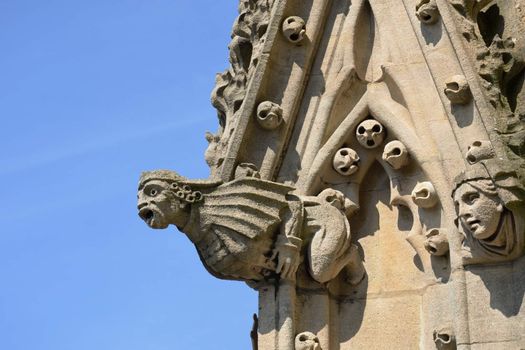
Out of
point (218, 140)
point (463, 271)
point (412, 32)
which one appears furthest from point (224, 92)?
point (463, 271)

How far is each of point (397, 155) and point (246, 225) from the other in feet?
4.56

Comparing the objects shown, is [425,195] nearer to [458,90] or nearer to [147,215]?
[458,90]

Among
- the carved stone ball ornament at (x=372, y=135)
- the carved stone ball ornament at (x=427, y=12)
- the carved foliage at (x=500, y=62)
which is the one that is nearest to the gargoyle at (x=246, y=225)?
the carved stone ball ornament at (x=372, y=135)

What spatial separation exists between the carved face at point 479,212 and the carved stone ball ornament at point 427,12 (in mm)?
1732

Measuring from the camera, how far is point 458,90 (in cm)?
1748

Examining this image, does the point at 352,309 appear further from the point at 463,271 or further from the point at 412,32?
the point at 412,32

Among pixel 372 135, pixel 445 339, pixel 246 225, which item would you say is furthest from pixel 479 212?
pixel 246 225

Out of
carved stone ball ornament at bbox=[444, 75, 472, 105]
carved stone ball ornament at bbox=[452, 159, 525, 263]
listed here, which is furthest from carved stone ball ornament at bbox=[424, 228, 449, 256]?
carved stone ball ornament at bbox=[444, 75, 472, 105]

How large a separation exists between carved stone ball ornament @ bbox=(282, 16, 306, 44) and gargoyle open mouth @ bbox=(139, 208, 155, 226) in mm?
Result: 2027

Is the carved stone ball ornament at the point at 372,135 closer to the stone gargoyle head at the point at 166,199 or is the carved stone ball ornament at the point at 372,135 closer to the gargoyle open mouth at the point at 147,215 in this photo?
the stone gargoyle head at the point at 166,199

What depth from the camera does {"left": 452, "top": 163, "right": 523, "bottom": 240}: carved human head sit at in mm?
16641

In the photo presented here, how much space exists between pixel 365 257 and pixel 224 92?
1.94 m

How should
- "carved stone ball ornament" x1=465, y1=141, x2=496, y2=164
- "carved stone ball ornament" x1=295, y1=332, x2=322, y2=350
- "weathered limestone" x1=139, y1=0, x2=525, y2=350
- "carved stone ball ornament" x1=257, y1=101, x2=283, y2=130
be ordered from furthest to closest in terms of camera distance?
"carved stone ball ornament" x1=257, y1=101, x2=283, y2=130 → "carved stone ball ornament" x1=295, y1=332, x2=322, y2=350 → "carved stone ball ornament" x1=465, y1=141, x2=496, y2=164 → "weathered limestone" x1=139, y1=0, x2=525, y2=350

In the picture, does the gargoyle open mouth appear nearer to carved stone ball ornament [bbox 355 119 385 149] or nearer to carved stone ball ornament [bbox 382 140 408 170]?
carved stone ball ornament [bbox 355 119 385 149]
